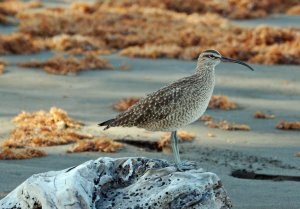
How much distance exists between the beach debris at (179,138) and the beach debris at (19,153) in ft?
4.89

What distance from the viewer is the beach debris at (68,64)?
1506 centimetres

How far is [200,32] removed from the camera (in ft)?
64.8

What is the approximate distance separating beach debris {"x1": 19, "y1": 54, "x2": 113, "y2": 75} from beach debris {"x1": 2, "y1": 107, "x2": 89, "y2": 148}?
3.41 m

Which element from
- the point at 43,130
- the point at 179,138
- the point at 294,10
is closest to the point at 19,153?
the point at 43,130

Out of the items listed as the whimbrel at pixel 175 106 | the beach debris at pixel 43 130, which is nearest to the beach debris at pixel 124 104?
the beach debris at pixel 43 130

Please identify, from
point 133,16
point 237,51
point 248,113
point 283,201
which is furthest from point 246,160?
point 133,16

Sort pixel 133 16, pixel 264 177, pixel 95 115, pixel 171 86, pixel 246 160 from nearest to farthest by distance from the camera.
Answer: pixel 171 86
pixel 264 177
pixel 246 160
pixel 95 115
pixel 133 16

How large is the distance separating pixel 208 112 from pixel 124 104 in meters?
1.24

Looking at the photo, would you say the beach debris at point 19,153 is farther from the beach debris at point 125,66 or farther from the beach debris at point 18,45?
the beach debris at point 18,45

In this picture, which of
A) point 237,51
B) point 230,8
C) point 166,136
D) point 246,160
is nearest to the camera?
point 246,160

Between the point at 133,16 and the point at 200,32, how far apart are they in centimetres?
313

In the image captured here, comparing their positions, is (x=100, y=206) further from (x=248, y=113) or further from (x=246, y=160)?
(x=248, y=113)

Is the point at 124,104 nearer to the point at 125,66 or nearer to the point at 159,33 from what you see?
the point at 125,66

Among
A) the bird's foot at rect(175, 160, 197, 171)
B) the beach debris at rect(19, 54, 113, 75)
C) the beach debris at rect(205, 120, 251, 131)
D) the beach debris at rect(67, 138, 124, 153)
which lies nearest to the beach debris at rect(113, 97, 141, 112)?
the beach debris at rect(205, 120, 251, 131)
